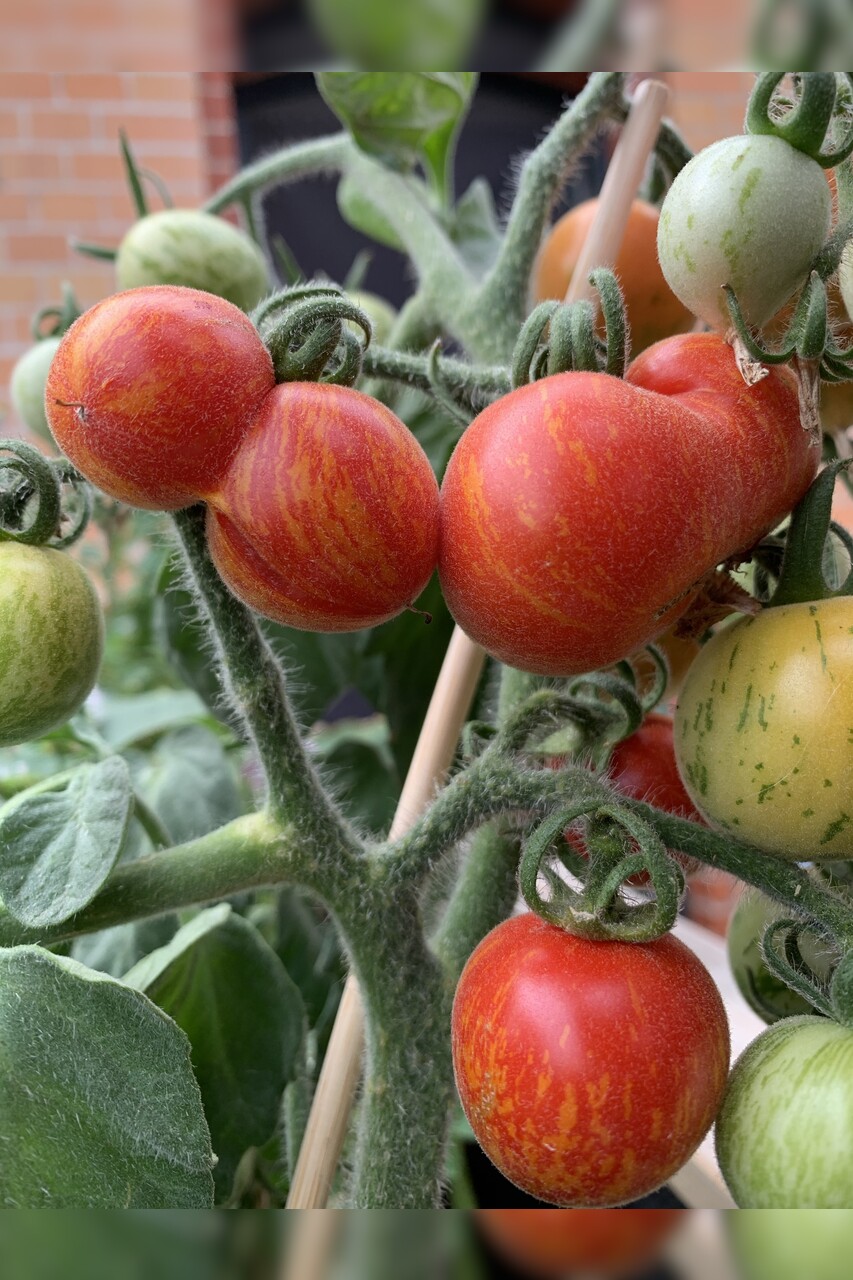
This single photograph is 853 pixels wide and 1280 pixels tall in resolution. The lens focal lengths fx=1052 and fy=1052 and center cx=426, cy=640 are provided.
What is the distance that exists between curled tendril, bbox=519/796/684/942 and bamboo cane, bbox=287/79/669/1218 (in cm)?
13

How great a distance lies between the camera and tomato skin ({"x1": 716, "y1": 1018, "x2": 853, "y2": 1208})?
0.82 feet

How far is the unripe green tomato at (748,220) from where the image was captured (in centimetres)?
27

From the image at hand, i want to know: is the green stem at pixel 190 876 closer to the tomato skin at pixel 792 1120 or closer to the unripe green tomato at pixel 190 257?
the tomato skin at pixel 792 1120

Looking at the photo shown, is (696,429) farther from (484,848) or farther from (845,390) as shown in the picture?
(484,848)

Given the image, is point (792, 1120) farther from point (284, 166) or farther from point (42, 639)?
point (284, 166)

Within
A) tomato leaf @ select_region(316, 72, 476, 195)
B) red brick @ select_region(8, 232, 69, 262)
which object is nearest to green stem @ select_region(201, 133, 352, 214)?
tomato leaf @ select_region(316, 72, 476, 195)

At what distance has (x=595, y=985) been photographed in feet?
0.91

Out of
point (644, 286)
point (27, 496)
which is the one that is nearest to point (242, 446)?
point (27, 496)

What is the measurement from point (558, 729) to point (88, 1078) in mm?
209

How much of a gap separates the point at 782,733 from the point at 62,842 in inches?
9.0

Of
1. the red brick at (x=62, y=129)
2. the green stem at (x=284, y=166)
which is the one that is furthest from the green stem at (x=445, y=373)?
the red brick at (x=62, y=129)

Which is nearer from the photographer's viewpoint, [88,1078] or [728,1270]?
[728,1270]

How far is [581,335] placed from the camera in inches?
11.3

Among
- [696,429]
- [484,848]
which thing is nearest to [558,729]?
[484,848]
